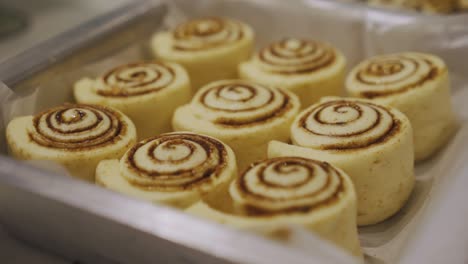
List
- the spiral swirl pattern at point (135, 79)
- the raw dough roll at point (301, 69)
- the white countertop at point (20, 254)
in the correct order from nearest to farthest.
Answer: the white countertop at point (20, 254) → the spiral swirl pattern at point (135, 79) → the raw dough roll at point (301, 69)

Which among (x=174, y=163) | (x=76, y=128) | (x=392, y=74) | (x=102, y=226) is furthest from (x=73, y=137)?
(x=392, y=74)

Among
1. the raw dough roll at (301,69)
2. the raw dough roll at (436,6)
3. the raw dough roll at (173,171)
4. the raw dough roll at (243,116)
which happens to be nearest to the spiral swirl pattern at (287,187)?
the raw dough roll at (173,171)

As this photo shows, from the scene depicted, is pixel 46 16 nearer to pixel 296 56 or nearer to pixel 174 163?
pixel 296 56

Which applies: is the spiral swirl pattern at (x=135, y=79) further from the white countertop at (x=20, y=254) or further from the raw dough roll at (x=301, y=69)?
the white countertop at (x=20, y=254)

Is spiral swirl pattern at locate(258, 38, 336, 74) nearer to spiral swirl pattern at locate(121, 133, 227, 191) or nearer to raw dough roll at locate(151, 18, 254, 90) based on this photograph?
raw dough roll at locate(151, 18, 254, 90)

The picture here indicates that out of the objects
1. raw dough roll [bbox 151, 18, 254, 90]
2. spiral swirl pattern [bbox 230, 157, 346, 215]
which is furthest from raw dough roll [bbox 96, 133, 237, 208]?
raw dough roll [bbox 151, 18, 254, 90]
